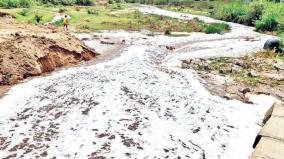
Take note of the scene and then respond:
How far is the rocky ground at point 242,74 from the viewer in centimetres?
2061

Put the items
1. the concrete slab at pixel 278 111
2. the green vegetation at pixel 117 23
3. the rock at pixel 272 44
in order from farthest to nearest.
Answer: the green vegetation at pixel 117 23 < the rock at pixel 272 44 < the concrete slab at pixel 278 111

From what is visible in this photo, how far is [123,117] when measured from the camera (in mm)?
15211

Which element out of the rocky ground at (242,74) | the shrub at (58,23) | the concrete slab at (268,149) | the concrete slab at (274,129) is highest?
the concrete slab at (268,149)

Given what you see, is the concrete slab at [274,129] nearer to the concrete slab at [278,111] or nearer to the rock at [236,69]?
the concrete slab at [278,111]

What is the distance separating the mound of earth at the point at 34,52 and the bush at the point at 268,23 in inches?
1014

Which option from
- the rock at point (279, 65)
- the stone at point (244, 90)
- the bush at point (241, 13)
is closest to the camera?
the stone at point (244, 90)

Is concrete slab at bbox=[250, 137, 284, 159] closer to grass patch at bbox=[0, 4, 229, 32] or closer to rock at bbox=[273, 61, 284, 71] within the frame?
rock at bbox=[273, 61, 284, 71]

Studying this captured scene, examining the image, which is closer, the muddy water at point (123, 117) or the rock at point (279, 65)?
the muddy water at point (123, 117)

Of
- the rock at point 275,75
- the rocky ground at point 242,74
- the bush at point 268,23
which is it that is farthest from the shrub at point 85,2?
the rock at point 275,75

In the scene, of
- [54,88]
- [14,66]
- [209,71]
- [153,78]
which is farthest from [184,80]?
[14,66]

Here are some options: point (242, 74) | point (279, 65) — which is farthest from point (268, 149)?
point (279, 65)

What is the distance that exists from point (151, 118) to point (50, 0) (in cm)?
5841

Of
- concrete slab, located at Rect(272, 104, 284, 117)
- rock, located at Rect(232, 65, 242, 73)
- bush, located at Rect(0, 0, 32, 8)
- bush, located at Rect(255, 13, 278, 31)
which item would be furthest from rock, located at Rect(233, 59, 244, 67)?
bush, located at Rect(0, 0, 32, 8)

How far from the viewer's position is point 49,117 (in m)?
15.2
